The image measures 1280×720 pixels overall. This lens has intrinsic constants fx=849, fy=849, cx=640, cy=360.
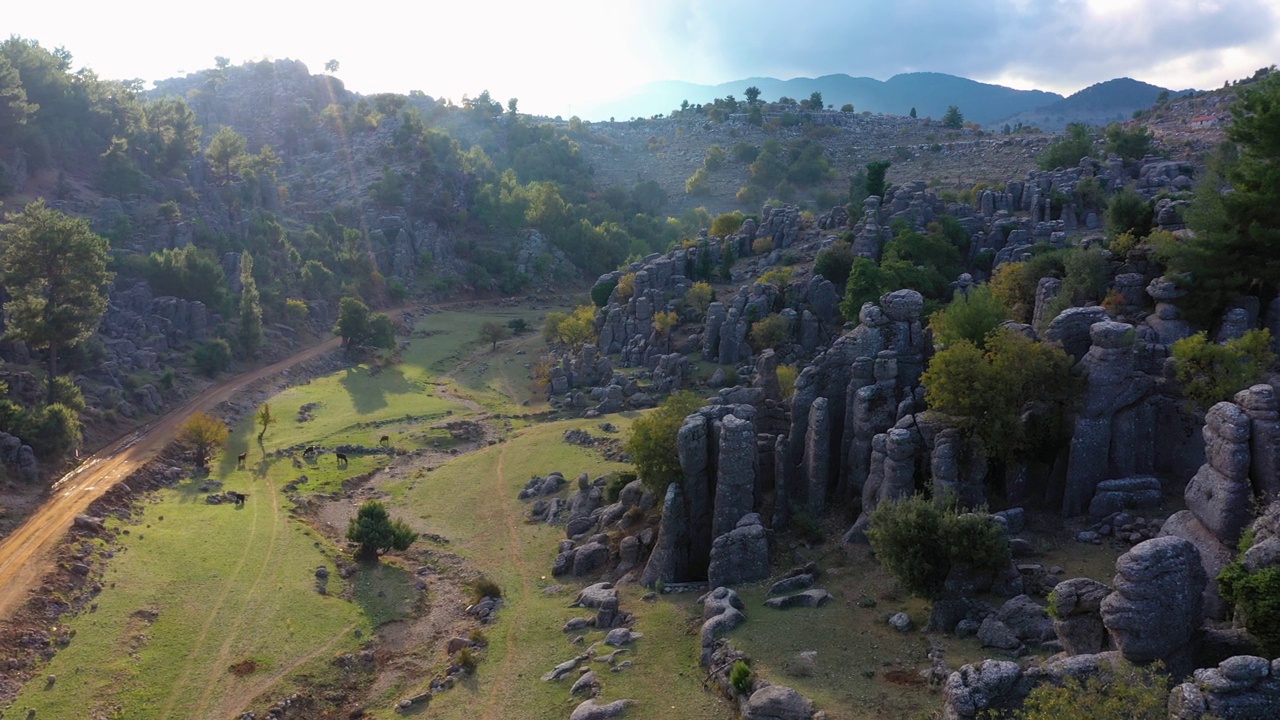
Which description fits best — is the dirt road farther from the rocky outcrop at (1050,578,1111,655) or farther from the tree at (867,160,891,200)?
the tree at (867,160,891,200)

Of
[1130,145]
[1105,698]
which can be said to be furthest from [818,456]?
[1130,145]

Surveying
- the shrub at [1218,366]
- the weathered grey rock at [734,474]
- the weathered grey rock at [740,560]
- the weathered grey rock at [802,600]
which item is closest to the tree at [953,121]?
the shrub at [1218,366]

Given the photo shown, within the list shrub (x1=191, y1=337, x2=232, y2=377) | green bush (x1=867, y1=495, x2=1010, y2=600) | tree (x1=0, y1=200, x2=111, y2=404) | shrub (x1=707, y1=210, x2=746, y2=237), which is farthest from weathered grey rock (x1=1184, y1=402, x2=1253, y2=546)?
shrub (x1=707, y1=210, x2=746, y2=237)

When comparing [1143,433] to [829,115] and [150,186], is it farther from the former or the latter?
[829,115]

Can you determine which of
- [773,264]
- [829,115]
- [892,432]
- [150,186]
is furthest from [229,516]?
[829,115]

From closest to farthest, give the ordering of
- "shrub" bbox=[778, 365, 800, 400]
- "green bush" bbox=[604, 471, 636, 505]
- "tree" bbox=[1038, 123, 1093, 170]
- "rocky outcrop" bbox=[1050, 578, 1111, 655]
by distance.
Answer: "rocky outcrop" bbox=[1050, 578, 1111, 655], "green bush" bbox=[604, 471, 636, 505], "shrub" bbox=[778, 365, 800, 400], "tree" bbox=[1038, 123, 1093, 170]
